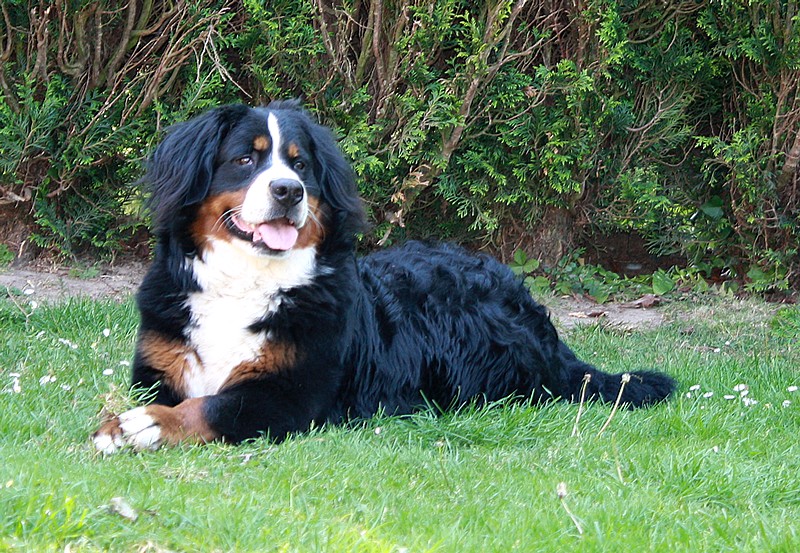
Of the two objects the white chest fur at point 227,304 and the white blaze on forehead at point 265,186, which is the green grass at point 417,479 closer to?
the white chest fur at point 227,304

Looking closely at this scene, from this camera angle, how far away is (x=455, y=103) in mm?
6750

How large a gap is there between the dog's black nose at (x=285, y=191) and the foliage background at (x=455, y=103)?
2.76 meters

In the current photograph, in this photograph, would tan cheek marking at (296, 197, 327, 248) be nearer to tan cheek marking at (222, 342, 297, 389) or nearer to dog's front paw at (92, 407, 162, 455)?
tan cheek marking at (222, 342, 297, 389)

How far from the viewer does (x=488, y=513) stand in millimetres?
3176

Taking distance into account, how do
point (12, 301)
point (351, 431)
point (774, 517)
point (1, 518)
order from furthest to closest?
1. point (12, 301)
2. point (351, 431)
3. point (774, 517)
4. point (1, 518)

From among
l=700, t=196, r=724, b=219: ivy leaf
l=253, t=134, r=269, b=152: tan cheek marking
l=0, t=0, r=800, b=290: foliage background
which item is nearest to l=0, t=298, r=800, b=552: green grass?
l=253, t=134, r=269, b=152: tan cheek marking

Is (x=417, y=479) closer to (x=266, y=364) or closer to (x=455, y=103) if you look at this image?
(x=266, y=364)

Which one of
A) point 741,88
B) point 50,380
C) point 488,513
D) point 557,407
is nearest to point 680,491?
point 488,513

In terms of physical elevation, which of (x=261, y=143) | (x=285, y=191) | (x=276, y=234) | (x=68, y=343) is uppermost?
(x=261, y=143)

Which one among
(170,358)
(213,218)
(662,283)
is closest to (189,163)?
(213,218)

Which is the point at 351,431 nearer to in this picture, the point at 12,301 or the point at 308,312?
the point at 308,312

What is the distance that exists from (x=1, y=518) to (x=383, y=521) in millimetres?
1030

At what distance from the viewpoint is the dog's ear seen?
4.12m

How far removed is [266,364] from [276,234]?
19.9 inches
